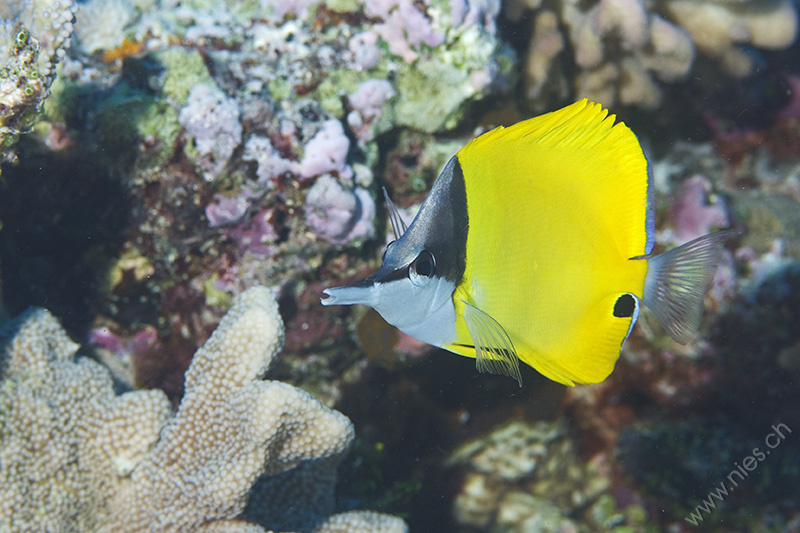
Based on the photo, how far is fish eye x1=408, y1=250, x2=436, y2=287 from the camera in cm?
140

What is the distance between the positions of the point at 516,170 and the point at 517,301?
0.39 meters

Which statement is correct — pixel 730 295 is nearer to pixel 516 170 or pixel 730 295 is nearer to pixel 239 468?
pixel 516 170

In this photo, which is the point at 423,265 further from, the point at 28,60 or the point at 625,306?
the point at 28,60

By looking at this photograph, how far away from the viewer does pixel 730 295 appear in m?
3.69

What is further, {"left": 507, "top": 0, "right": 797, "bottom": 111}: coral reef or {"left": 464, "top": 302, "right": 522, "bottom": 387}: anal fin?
{"left": 507, "top": 0, "right": 797, "bottom": 111}: coral reef

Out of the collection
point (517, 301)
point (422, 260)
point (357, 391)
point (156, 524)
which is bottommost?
point (357, 391)

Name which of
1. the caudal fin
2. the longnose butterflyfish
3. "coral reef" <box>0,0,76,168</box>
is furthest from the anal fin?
"coral reef" <box>0,0,76,168</box>

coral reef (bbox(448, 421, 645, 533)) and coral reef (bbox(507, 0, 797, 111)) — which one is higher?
coral reef (bbox(507, 0, 797, 111))

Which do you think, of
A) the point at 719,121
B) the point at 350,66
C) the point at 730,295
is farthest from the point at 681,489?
the point at 350,66

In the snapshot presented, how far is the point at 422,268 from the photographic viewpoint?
1408mm

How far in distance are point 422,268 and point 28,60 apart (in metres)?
1.68

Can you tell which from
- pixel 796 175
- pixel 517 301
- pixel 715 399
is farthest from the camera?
pixel 796 175

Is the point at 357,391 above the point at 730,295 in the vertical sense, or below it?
above

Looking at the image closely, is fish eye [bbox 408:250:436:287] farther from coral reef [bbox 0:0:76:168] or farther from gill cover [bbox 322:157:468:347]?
coral reef [bbox 0:0:76:168]
